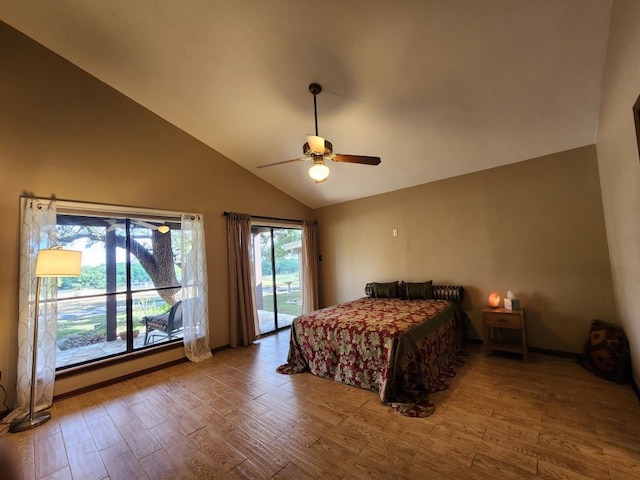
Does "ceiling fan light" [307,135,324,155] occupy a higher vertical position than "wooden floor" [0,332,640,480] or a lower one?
higher

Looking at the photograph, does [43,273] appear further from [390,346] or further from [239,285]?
[390,346]

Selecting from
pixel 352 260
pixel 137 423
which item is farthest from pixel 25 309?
pixel 352 260

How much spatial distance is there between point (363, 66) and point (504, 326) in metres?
3.38

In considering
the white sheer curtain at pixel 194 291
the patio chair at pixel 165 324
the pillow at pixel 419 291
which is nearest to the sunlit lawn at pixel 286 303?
the white sheer curtain at pixel 194 291

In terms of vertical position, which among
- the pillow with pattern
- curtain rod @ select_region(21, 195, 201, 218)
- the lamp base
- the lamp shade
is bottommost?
the lamp base

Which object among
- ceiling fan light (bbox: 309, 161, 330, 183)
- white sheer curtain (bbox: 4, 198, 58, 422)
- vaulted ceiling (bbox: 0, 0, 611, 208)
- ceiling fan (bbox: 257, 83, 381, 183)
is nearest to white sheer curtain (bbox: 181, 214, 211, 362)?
white sheer curtain (bbox: 4, 198, 58, 422)

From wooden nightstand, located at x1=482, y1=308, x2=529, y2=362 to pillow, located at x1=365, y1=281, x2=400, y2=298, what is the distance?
1.35 m

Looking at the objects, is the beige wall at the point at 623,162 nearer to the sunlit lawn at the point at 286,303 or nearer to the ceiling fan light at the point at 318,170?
the ceiling fan light at the point at 318,170

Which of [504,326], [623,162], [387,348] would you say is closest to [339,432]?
[387,348]

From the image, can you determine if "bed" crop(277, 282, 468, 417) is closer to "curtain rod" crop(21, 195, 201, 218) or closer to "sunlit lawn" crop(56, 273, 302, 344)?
"sunlit lawn" crop(56, 273, 302, 344)

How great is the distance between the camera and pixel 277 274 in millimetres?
5352

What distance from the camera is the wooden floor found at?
68.9 inches

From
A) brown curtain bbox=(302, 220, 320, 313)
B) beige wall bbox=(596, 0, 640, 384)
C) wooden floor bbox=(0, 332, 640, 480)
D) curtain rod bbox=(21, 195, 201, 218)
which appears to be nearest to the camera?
beige wall bbox=(596, 0, 640, 384)

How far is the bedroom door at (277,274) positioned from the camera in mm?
5137
